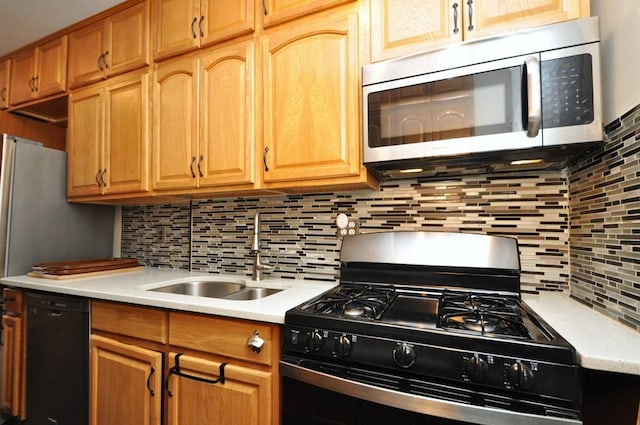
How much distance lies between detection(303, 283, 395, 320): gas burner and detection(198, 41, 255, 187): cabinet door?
2.26 ft

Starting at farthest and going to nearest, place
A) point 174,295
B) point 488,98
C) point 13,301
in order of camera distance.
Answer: point 13,301, point 174,295, point 488,98

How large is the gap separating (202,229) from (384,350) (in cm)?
154

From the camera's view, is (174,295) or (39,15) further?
(39,15)

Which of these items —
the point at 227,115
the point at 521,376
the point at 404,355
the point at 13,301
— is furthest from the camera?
the point at 13,301

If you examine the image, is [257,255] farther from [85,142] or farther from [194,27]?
[85,142]

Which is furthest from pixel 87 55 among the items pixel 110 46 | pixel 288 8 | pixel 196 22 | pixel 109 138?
pixel 288 8

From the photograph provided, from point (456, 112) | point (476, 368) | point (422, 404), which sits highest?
point (456, 112)

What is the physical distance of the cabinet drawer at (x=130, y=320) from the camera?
4.27 feet

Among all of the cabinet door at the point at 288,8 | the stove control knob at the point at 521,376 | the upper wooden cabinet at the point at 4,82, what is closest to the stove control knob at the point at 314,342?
the stove control knob at the point at 521,376

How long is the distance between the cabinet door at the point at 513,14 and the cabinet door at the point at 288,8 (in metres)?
0.52

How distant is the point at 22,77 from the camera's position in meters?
2.28

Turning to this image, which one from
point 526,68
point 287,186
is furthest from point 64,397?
point 526,68

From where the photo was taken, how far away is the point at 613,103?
0.97 metres

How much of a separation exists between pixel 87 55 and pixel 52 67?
36cm
